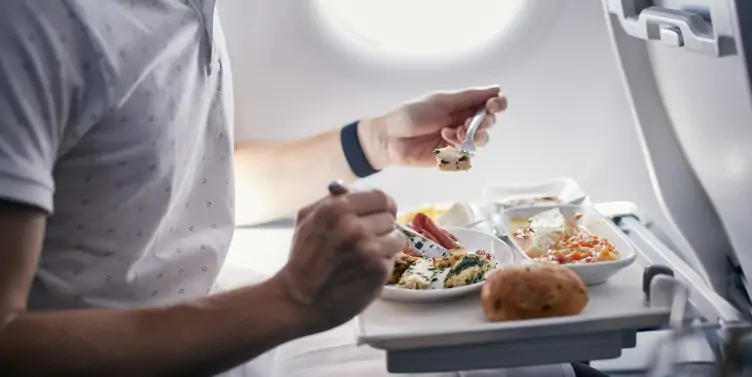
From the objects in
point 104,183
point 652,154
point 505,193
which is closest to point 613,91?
point 505,193

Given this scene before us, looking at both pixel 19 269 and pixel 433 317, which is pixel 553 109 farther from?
pixel 19 269

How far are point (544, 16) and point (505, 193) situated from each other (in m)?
0.35

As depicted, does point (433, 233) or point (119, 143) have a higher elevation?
point (119, 143)

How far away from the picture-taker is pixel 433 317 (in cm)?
91

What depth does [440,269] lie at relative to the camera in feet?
3.28

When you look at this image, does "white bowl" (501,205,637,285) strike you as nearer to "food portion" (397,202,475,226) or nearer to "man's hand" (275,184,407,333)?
"food portion" (397,202,475,226)

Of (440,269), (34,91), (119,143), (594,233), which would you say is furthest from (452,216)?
(34,91)

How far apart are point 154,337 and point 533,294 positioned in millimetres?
378

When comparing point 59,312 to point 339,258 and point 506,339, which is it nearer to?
point 339,258

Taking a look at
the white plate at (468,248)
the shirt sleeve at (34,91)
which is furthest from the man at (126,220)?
the white plate at (468,248)

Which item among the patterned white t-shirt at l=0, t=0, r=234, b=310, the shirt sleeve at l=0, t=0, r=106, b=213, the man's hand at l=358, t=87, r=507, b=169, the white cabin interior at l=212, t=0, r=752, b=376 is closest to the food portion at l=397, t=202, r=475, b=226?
the man's hand at l=358, t=87, r=507, b=169

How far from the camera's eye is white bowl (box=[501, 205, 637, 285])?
0.96 metres

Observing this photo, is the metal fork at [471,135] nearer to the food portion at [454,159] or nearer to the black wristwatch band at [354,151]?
the food portion at [454,159]

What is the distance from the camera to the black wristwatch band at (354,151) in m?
1.44
